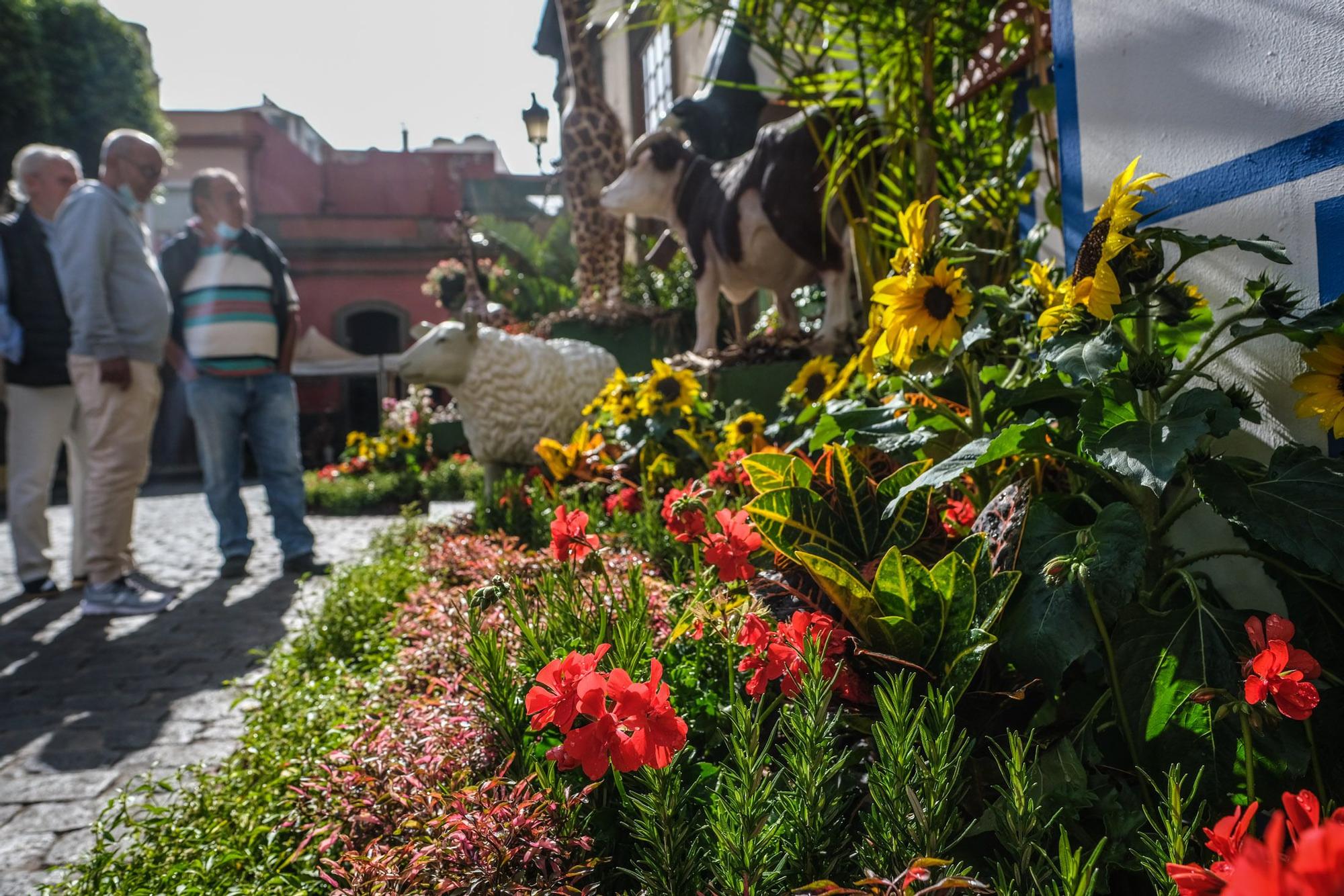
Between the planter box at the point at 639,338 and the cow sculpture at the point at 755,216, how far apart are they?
1.25m

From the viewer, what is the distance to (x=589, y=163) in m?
8.74

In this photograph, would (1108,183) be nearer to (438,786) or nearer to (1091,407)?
(1091,407)

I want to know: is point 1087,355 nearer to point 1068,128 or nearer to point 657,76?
point 1068,128

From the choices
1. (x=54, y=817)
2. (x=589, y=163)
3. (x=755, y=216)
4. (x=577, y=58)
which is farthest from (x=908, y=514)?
(x=577, y=58)

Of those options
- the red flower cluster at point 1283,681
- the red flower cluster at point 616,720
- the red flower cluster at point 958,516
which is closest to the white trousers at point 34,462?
the red flower cluster at point 958,516

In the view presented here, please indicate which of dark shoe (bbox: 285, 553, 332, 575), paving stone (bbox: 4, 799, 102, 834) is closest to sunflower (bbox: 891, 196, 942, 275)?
paving stone (bbox: 4, 799, 102, 834)

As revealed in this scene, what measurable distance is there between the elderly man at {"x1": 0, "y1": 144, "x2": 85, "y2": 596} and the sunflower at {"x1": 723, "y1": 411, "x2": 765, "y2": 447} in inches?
153

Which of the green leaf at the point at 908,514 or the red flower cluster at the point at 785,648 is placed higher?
the green leaf at the point at 908,514

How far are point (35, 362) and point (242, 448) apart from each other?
3.57 ft

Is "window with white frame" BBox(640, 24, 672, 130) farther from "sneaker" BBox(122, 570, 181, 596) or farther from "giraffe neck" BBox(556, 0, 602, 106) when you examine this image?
"sneaker" BBox(122, 570, 181, 596)

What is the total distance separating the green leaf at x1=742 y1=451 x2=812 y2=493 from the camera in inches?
67.1

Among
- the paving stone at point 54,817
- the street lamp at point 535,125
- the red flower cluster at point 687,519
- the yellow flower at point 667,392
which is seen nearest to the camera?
the red flower cluster at point 687,519

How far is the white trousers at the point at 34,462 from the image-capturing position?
16.1ft

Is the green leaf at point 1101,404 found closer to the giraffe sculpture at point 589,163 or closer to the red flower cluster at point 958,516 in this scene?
the red flower cluster at point 958,516
